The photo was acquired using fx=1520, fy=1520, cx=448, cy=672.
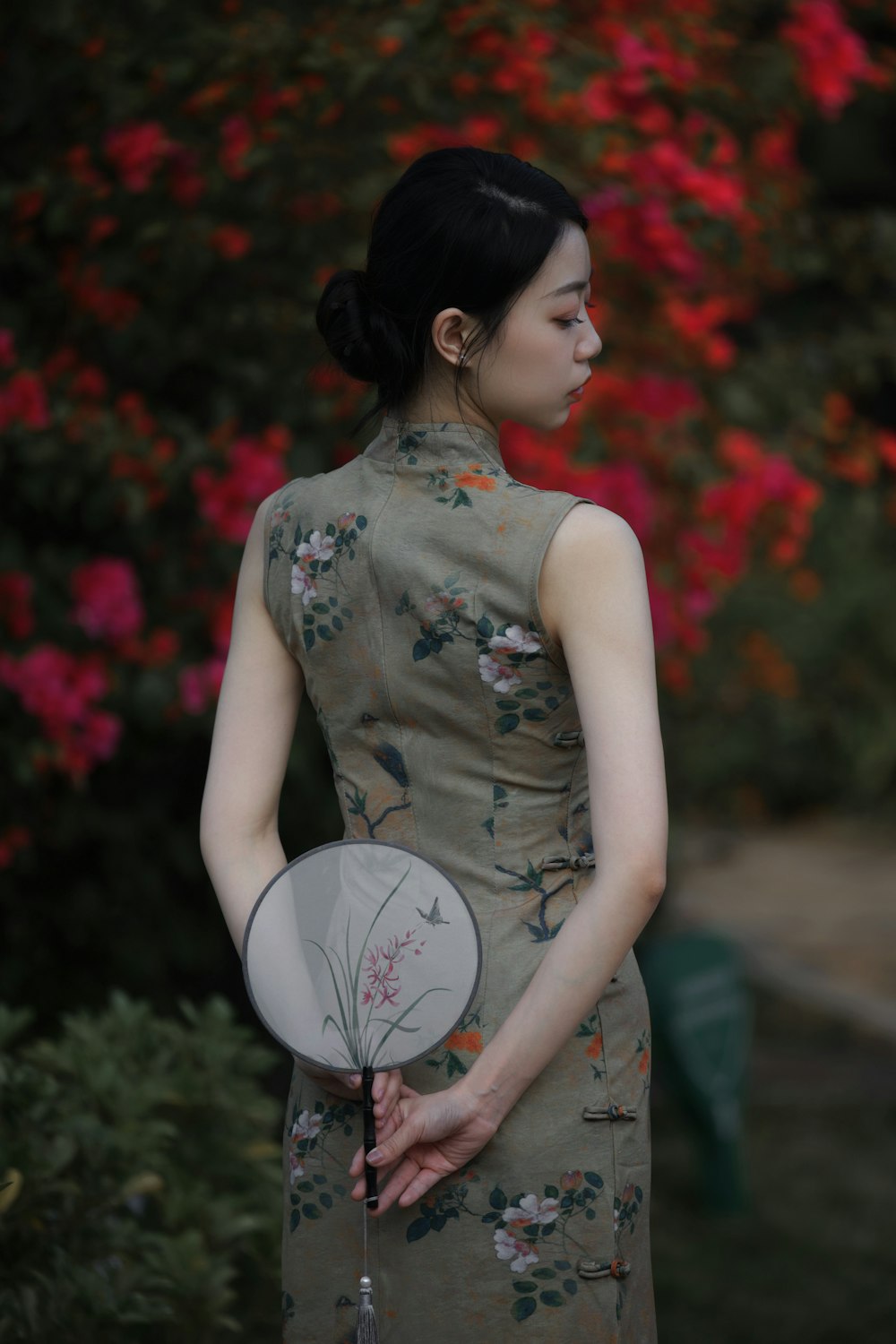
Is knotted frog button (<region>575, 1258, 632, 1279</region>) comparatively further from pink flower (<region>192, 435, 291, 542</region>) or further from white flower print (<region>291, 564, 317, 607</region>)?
pink flower (<region>192, 435, 291, 542</region>)

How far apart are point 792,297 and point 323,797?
6158 mm

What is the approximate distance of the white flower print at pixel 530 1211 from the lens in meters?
1.46

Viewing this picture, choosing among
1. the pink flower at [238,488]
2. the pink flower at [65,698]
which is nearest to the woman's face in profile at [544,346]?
the pink flower at [238,488]

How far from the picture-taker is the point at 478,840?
1.48 metres

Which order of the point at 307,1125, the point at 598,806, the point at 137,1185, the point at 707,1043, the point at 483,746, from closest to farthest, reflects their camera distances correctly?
the point at 598,806
the point at 483,746
the point at 307,1125
the point at 137,1185
the point at 707,1043

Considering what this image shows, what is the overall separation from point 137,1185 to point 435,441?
1278 mm

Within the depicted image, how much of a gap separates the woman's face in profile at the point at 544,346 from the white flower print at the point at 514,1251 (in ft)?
2.63

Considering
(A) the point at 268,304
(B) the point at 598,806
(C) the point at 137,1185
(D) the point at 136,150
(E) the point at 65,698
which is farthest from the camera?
(A) the point at 268,304

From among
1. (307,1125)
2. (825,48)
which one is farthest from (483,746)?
(825,48)

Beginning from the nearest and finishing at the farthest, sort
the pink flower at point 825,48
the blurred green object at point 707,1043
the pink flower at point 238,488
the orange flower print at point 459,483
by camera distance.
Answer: the orange flower print at point 459,483, the pink flower at point 238,488, the pink flower at point 825,48, the blurred green object at point 707,1043

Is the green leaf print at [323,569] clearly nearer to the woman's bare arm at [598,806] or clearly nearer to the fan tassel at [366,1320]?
the woman's bare arm at [598,806]

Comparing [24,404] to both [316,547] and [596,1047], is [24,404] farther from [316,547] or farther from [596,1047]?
[596,1047]

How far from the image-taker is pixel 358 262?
2994 mm

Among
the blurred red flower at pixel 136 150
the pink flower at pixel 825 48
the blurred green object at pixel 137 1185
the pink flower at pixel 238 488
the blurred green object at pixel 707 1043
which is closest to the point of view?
the blurred green object at pixel 137 1185
